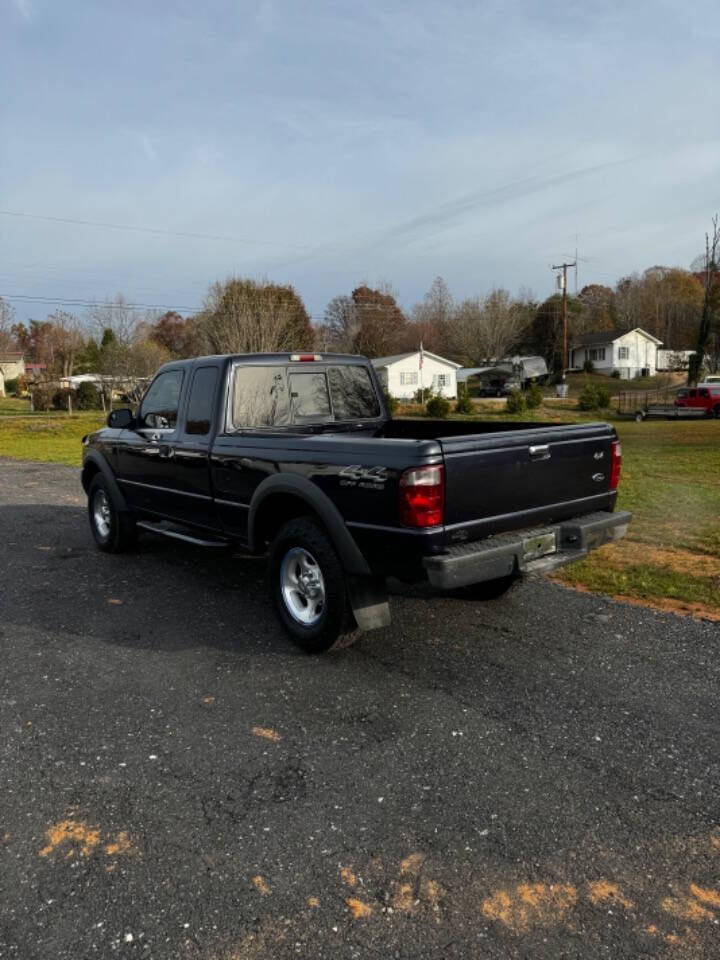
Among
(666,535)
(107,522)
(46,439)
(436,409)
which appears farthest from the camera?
(436,409)

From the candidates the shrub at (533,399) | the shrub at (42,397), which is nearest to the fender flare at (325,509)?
the shrub at (533,399)

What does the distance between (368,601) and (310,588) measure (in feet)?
1.60

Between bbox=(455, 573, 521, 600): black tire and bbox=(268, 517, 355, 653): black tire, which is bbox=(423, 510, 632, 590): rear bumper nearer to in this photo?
bbox=(268, 517, 355, 653): black tire

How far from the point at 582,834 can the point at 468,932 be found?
27.9 inches

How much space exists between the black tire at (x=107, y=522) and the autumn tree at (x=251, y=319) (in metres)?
38.1

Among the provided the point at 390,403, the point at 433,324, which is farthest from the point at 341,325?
the point at 390,403

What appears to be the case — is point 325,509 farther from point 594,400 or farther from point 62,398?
point 62,398

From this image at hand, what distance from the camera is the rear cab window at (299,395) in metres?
5.56

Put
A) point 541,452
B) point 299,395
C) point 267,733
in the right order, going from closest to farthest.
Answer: point 267,733
point 541,452
point 299,395

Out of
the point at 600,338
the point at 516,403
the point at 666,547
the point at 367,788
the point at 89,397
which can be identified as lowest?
the point at 367,788

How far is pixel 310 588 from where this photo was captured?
4.60m

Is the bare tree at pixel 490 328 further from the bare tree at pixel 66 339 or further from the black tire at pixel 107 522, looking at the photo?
the black tire at pixel 107 522

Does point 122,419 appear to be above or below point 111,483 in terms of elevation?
above

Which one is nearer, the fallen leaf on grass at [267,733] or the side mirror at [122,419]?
the fallen leaf on grass at [267,733]
